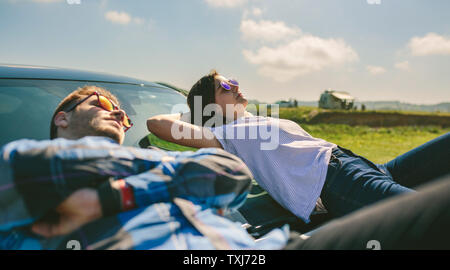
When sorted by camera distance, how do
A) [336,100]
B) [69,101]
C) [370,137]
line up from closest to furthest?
[69,101]
[370,137]
[336,100]

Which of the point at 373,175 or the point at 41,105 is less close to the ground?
the point at 41,105

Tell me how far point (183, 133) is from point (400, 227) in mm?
1223

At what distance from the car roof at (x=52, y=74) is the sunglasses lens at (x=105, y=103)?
0.95 metres

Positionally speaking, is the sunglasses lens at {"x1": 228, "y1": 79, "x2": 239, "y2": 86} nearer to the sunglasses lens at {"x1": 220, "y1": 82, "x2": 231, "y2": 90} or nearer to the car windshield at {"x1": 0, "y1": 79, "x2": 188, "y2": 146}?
the sunglasses lens at {"x1": 220, "y1": 82, "x2": 231, "y2": 90}

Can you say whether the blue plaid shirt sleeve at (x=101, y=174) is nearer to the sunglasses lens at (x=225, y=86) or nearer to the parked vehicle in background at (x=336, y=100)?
the sunglasses lens at (x=225, y=86)

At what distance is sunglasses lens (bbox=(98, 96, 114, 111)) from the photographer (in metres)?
1.44

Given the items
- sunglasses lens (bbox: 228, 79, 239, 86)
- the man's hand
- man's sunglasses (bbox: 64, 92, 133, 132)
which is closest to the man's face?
man's sunglasses (bbox: 64, 92, 133, 132)

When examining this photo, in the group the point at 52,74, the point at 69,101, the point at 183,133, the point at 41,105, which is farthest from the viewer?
the point at 52,74

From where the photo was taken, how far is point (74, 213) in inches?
38.1

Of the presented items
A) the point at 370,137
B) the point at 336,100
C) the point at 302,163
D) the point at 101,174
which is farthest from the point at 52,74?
the point at 336,100

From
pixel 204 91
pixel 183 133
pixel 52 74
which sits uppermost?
pixel 52 74

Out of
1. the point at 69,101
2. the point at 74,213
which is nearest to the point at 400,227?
the point at 74,213

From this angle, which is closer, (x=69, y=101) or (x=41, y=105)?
(x=69, y=101)

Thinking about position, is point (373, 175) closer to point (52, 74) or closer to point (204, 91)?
point (204, 91)
